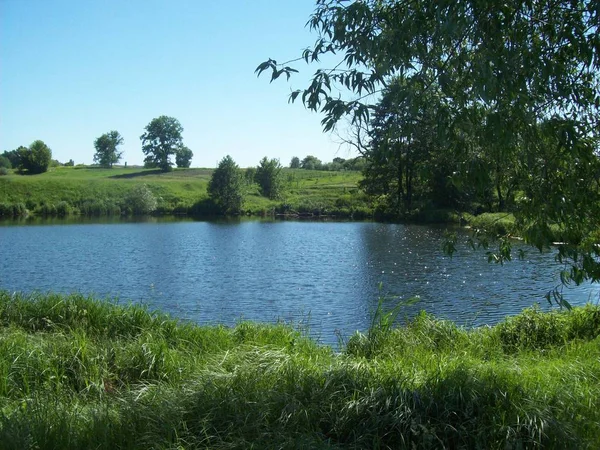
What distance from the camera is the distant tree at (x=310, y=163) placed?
11201 cm

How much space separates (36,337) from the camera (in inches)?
365

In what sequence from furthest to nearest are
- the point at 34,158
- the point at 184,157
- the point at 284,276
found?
the point at 184,157
the point at 34,158
the point at 284,276

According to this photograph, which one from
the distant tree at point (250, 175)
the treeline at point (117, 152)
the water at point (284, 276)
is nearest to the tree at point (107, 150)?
the treeline at point (117, 152)

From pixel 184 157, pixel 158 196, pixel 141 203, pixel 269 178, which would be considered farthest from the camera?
pixel 184 157

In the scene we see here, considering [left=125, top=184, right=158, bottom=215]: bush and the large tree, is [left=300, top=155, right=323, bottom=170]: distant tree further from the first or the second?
the large tree

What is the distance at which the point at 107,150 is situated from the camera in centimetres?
11338

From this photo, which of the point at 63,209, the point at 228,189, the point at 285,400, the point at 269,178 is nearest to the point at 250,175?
the point at 269,178

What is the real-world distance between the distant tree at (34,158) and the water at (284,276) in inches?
2158

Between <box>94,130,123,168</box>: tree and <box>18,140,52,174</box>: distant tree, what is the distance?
20436 millimetres

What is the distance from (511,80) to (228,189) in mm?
70880

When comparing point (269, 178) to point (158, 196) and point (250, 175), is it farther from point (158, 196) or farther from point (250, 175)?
point (158, 196)

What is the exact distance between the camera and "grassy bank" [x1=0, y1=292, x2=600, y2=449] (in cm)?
472

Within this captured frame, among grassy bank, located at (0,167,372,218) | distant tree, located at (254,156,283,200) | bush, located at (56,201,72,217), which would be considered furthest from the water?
distant tree, located at (254,156,283,200)

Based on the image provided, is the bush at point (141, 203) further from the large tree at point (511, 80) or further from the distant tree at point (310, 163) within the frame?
the large tree at point (511, 80)
